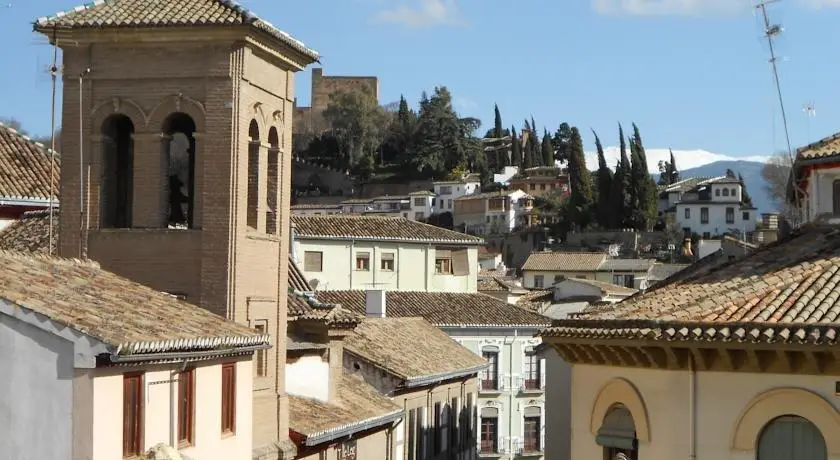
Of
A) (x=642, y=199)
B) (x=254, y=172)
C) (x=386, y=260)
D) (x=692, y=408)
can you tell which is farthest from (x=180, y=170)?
(x=642, y=199)

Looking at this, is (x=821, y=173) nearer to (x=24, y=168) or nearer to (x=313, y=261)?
(x=24, y=168)

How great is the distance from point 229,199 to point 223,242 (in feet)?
2.00

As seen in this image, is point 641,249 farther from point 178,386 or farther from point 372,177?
point 178,386

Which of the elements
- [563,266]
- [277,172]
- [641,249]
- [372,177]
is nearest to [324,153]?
[372,177]

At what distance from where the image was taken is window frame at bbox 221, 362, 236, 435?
62.0ft

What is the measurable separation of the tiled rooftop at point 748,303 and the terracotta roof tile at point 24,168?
46.0 feet

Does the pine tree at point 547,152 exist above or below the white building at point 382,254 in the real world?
above

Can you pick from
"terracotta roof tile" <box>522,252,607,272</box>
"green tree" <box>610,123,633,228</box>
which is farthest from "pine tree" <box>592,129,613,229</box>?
"terracotta roof tile" <box>522,252,607,272</box>

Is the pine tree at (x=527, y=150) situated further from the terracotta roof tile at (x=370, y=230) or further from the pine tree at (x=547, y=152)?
the terracotta roof tile at (x=370, y=230)

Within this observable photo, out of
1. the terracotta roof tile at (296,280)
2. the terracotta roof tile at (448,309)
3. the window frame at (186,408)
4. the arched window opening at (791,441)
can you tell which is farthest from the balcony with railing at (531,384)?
the window frame at (186,408)

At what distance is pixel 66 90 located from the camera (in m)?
22.9

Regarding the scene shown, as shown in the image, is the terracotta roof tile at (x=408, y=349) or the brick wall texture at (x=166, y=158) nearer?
the brick wall texture at (x=166, y=158)

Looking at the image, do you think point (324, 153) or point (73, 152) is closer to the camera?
point (73, 152)

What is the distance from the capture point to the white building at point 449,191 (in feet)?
491
